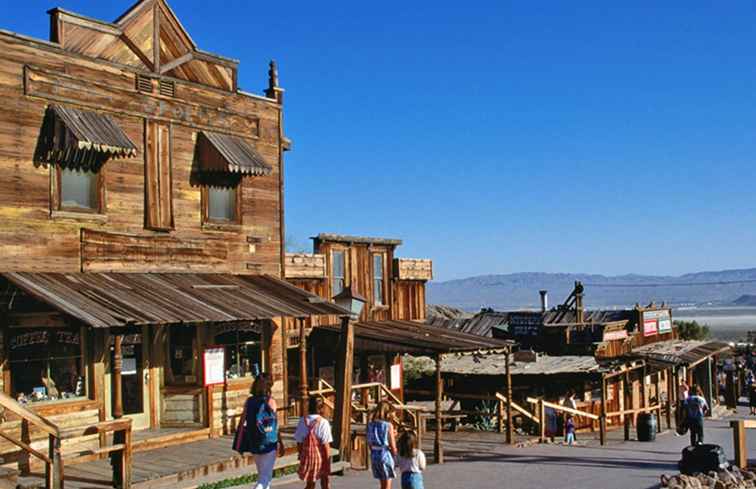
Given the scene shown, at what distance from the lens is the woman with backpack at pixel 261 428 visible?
483 inches

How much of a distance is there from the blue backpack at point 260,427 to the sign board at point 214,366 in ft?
19.5

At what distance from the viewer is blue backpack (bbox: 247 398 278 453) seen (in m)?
12.2

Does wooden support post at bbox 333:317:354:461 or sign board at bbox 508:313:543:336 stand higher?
sign board at bbox 508:313:543:336

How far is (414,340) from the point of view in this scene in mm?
21141

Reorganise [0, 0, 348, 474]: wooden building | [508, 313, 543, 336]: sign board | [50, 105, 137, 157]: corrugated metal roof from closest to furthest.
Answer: [0, 0, 348, 474]: wooden building
[50, 105, 137, 157]: corrugated metal roof
[508, 313, 543, 336]: sign board

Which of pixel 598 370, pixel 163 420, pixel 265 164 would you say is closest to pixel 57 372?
pixel 163 420

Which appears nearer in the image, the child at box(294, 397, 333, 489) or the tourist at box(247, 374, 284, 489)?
the tourist at box(247, 374, 284, 489)

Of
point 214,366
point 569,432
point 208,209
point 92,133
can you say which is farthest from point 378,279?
point 92,133

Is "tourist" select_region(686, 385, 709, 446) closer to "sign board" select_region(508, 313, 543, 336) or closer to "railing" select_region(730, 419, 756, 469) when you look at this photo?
"railing" select_region(730, 419, 756, 469)

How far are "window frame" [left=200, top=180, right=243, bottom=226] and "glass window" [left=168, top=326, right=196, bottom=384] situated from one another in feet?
7.02

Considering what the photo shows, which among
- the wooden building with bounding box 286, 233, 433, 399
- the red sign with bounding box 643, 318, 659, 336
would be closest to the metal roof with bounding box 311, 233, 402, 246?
the wooden building with bounding box 286, 233, 433, 399

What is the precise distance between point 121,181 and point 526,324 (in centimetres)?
2388

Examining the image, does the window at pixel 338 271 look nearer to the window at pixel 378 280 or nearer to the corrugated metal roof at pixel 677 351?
the window at pixel 378 280

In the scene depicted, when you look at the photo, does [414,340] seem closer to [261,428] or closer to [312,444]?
[312,444]
